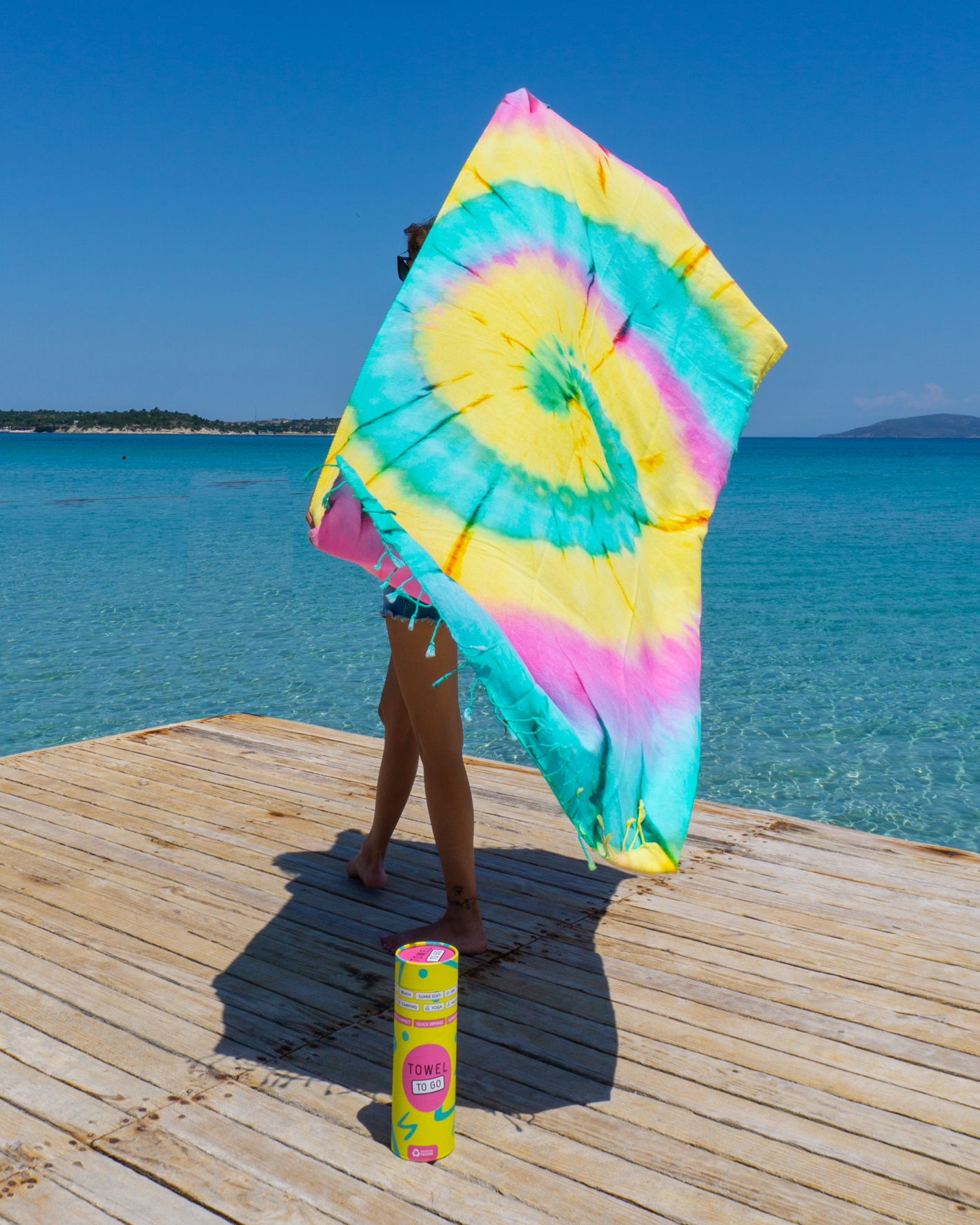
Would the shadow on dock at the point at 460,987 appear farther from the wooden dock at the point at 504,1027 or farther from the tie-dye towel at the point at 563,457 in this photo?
the tie-dye towel at the point at 563,457

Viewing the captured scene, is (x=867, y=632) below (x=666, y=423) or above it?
below

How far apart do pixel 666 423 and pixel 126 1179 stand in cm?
217

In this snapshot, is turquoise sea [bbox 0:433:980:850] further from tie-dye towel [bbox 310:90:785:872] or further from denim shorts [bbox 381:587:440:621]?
denim shorts [bbox 381:587:440:621]

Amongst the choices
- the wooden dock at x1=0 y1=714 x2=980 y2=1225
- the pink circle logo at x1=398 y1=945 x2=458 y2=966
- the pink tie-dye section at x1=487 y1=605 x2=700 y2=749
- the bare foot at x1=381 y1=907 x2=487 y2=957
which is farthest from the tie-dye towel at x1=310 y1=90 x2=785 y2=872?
the bare foot at x1=381 y1=907 x2=487 y2=957

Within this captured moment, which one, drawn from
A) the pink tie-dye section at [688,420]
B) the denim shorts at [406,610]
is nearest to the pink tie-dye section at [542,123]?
the pink tie-dye section at [688,420]

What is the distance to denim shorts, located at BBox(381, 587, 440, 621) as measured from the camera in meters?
2.49

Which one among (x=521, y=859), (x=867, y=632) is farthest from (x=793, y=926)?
(x=867, y=632)

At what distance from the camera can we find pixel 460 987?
110 inches

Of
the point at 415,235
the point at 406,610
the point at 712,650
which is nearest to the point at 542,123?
the point at 415,235

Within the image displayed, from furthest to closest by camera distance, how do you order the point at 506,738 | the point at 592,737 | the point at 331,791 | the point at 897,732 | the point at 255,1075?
the point at 897,732 < the point at 506,738 < the point at 331,791 < the point at 255,1075 < the point at 592,737

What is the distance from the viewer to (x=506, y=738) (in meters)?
8.39

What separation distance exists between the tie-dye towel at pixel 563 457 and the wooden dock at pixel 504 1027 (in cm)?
70

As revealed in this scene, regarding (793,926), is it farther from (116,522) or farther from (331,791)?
(116,522)

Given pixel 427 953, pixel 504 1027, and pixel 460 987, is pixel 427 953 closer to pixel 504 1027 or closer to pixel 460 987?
pixel 504 1027
